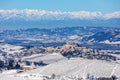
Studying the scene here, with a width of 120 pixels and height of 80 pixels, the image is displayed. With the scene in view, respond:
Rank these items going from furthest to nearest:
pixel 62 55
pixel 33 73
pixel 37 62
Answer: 1. pixel 62 55
2. pixel 37 62
3. pixel 33 73

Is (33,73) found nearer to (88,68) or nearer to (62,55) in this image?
(88,68)

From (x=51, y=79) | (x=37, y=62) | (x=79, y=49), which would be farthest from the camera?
(x=79, y=49)

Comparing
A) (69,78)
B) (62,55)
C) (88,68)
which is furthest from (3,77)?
(62,55)

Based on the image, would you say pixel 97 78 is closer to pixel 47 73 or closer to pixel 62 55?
pixel 47 73

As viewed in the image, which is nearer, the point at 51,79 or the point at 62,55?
the point at 51,79

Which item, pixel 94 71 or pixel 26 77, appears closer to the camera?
pixel 26 77

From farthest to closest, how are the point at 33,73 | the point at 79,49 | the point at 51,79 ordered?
the point at 79,49 < the point at 33,73 < the point at 51,79

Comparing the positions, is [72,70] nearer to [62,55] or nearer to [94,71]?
[94,71]

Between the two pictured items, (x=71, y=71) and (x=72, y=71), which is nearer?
(x=72, y=71)

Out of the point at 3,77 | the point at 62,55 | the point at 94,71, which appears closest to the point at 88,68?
the point at 94,71
